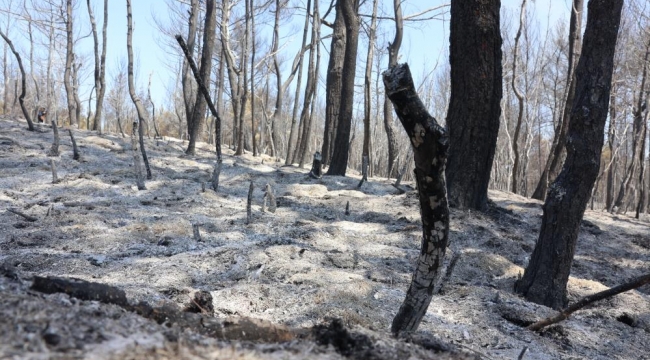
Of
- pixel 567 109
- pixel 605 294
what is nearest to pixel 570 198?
pixel 605 294

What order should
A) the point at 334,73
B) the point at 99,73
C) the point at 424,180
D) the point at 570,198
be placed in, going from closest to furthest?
the point at 424,180 → the point at 570,198 → the point at 334,73 → the point at 99,73

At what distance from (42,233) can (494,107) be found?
5665mm

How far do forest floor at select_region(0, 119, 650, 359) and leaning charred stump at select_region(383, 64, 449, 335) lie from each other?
30 centimetres

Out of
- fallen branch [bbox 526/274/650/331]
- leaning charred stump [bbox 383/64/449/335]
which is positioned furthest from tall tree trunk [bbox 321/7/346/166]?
leaning charred stump [bbox 383/64/449/335]

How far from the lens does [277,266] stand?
4441mm

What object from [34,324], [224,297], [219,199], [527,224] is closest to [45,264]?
[224,297]

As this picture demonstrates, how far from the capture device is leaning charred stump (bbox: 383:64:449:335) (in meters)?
2.02

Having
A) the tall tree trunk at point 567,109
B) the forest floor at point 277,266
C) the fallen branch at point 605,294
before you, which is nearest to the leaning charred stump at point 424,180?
the forest floor at point 277,266

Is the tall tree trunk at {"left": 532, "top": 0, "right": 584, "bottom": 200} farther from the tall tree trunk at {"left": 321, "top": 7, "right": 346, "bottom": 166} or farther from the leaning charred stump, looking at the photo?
the leaning charred stump

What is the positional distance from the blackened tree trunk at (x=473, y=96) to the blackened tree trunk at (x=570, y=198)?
2.29m

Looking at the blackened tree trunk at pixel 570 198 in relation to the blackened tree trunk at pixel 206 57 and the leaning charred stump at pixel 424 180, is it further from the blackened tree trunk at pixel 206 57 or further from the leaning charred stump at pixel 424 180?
the blackened tree trunk at pixel 206 57

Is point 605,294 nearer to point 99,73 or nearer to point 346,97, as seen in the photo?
point 346,97

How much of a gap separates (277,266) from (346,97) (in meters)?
6.55

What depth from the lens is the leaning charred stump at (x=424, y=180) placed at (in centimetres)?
202
